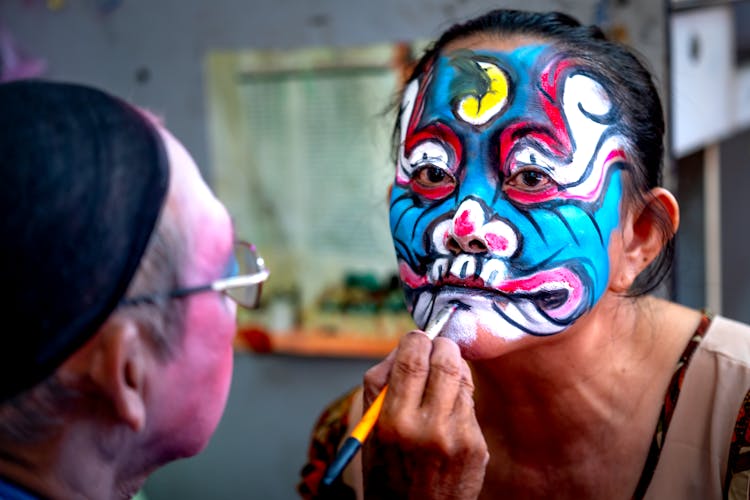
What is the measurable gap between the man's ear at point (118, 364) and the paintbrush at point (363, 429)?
258 millimetres

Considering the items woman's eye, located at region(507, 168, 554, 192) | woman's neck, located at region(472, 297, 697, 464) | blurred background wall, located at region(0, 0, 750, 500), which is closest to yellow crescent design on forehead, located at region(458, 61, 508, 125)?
woman's eye, located at region(507, 168, 554, 192)

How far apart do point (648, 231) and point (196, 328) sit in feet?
2.86

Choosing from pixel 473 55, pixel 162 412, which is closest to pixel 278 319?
pixel 473 55

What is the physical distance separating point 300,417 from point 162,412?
6.95ft

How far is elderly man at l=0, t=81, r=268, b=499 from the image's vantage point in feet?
3.04

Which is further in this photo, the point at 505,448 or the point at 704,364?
the point at 505,448

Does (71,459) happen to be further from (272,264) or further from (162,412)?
(272,264)

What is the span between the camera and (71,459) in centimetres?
104

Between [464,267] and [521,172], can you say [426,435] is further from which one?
[521,172]

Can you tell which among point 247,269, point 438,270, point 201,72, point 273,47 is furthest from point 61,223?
point 201,72

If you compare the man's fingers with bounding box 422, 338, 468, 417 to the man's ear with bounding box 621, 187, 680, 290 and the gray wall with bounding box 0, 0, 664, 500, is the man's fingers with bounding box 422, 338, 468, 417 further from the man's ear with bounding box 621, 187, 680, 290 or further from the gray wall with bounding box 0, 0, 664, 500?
the gray wall with bounding box 0, 0, 664, 500

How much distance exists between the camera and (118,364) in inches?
39.3

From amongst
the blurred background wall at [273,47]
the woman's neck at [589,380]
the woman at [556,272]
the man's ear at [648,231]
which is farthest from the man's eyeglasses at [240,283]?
the blurred background wall at [273,47]

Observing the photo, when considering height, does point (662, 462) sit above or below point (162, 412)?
below
